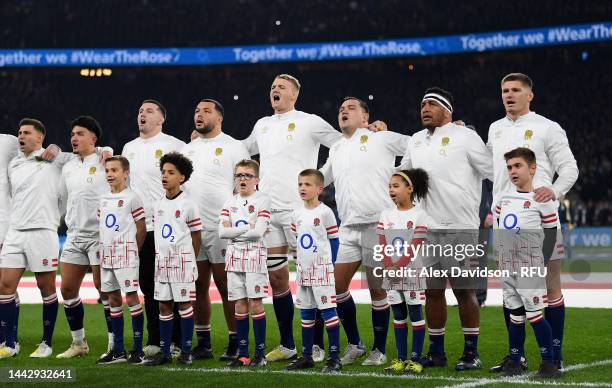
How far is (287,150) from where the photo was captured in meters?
8.74

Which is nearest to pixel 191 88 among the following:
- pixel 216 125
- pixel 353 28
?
pixel 353 28

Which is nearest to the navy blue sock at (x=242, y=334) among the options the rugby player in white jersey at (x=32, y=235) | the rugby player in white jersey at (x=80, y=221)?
the rugby player in white jersey at (x=80, y=221)

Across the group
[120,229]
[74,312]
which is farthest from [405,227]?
[74,312]

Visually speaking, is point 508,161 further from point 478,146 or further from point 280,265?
point 280,265

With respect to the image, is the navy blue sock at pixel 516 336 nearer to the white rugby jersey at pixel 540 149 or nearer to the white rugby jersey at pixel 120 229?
the white rugby jersey at pixel 540 149

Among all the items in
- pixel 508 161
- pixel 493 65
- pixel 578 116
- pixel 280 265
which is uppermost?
pixel 493 65

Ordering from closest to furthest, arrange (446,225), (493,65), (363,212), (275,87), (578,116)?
(446,225), (363,212), (275,87), (578,116), (493,65)

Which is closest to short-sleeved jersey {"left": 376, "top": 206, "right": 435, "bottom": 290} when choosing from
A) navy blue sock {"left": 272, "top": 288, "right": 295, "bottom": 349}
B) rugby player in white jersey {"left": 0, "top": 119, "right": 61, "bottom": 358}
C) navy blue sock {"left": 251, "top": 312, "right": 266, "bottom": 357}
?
navy blue sock {"left": 251, "top": 312, "right": 266, "bottom": 357}

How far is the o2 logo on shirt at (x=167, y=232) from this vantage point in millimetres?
8116

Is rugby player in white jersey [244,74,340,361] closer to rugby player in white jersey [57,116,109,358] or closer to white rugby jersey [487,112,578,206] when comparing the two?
rugby player in white jersey [57,116,109,358]

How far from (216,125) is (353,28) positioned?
87.6 ft

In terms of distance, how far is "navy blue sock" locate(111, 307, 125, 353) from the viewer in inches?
329

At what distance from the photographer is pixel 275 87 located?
29.0 feet

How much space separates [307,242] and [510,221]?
173 centimetres
